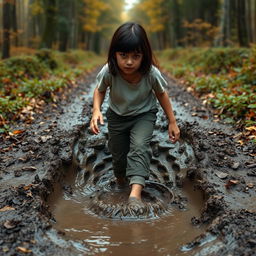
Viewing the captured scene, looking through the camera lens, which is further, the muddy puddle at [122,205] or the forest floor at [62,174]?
the muddy puddle at [122,205]

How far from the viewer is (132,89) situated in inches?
140

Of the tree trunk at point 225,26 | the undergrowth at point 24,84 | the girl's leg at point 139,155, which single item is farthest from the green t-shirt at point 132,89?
the tree trunk at point 225,26

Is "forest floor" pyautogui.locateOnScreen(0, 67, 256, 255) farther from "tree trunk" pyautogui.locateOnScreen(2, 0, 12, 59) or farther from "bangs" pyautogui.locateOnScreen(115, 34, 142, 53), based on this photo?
"tree trunk" pyautogui.locateOnScreen(2, 0, 12, 59)

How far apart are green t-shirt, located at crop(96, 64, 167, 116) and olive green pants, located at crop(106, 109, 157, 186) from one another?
0.32ft

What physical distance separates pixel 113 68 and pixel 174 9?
22267 mm

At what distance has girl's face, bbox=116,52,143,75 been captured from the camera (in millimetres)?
3205

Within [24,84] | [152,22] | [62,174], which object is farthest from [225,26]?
[152,22]

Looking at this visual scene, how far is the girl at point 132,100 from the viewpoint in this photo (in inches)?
127

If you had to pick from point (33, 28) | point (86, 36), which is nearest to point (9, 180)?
point (33, 28)

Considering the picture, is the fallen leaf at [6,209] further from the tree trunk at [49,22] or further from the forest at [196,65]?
the tree trunk at [49,22]

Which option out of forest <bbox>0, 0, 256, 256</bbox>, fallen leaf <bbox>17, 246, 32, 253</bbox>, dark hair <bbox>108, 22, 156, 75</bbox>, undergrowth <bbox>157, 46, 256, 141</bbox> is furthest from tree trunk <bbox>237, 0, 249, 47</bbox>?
fallen leaf <bbox>17, 246, 32, 253</bbox>

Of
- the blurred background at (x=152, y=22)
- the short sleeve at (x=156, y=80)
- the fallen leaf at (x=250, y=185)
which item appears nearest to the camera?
the short sleeve at (x=156, y=80)

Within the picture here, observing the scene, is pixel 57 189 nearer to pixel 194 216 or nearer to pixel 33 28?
pixel 194 216

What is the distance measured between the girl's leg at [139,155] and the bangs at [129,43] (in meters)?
0.82
